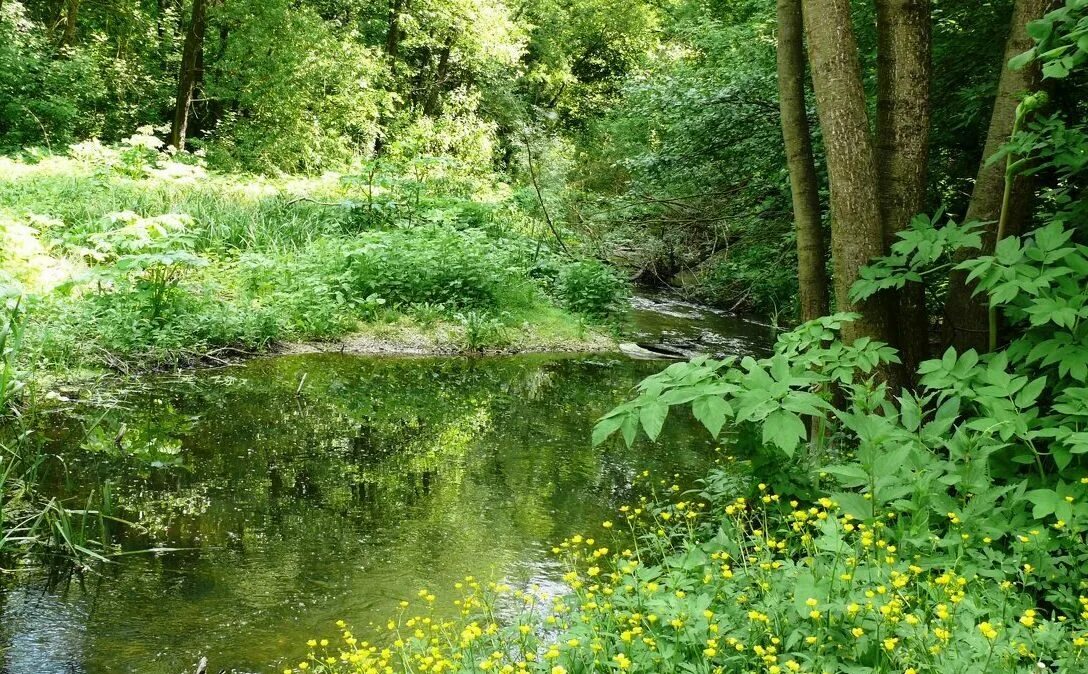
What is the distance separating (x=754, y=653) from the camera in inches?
97.8

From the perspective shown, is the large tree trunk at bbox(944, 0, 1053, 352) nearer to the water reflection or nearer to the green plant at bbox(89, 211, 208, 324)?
the water reflection

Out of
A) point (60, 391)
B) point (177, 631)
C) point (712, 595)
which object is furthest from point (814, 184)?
point (60, 391)

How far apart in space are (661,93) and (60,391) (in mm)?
7195

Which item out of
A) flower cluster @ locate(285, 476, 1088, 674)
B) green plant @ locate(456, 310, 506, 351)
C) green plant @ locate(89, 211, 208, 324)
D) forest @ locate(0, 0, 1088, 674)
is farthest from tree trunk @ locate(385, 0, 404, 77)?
flower cluster @ locate(285, 476, 1088, 674)

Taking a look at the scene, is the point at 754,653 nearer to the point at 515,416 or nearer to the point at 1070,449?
the point at 1070,449

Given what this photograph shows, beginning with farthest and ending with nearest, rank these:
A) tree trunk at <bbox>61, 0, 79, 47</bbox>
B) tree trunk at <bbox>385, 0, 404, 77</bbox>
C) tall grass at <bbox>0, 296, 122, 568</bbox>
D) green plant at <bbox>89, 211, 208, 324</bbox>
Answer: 1. tree trunk at <bbox>385, 0, 404, 77</bbox>
2. tree trunk at <bbox>61, 0, 79, 47</bbox>
3. green plant at <bbox>89, 211, 208, 324</bbox>
4. tall grass at <bbox>0, 296, 122, 568</bbox>

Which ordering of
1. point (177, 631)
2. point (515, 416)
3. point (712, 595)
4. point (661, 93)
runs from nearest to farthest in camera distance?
point (712, 595)
point (177, 631)
point (515, 416)
point (661, 93)

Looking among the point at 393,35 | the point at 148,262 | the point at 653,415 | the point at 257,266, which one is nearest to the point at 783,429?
the point at 653,415

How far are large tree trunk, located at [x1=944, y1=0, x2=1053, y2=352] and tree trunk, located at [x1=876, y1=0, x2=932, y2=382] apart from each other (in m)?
0.22

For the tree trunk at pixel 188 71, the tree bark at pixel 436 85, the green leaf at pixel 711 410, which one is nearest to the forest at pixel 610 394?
the green leaf at pixel 711 410

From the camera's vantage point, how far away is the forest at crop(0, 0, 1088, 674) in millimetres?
2727

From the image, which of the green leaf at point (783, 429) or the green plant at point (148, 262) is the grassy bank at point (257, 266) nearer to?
the green plant at point (148, 262)

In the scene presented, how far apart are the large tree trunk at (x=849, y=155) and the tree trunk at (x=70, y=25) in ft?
63.6

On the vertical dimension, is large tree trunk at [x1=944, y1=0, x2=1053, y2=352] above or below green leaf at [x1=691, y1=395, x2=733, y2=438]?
above
